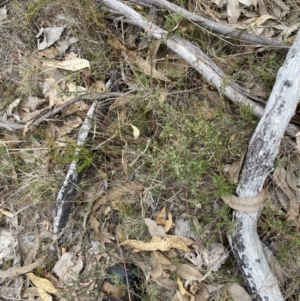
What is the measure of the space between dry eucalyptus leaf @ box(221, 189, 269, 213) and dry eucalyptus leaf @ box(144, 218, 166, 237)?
1.31 ft

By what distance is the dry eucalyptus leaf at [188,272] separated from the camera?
2377mm

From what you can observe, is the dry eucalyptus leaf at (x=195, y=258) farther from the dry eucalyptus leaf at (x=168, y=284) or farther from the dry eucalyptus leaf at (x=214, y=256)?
the dry eucalyptus leaf at (x=168, y=284)

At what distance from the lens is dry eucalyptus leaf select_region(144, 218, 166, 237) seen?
96.3 inches

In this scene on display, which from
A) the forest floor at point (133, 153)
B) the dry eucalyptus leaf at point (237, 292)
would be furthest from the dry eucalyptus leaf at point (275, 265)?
the dry eucalyptus leaf at point (237, 292)

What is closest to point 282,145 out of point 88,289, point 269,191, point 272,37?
point 269,191

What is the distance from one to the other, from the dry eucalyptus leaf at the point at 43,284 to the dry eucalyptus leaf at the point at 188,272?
703 mm

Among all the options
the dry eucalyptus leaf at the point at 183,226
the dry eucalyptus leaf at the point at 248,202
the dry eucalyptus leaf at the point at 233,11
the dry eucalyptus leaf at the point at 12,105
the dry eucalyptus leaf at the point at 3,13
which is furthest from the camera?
the dry eucalyptus leaf at the point at 3,13

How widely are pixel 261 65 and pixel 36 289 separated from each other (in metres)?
1.74

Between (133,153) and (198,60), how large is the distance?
23.5 inches

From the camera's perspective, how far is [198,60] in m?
2.39

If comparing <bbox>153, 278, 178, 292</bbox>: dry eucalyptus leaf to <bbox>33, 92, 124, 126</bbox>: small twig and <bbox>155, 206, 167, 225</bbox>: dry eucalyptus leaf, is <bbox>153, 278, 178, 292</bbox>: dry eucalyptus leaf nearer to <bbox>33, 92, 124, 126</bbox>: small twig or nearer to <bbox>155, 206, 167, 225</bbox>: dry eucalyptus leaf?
<bbox>155, 206, 167, 225</bbox>: dry eucalyptus leaf

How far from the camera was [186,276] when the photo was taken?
7.84 feet

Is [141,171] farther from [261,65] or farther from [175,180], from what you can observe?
[261,65]

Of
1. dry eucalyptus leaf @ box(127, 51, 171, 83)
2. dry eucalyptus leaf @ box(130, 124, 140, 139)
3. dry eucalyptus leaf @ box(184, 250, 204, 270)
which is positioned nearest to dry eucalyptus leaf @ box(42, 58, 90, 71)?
dry eucalyptus leaf @ box(127, 51, 171, 83)
